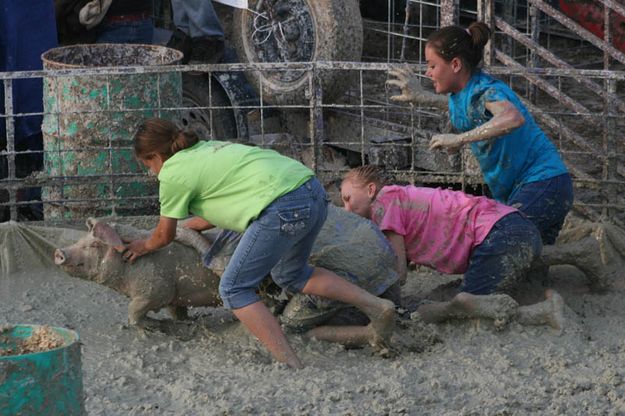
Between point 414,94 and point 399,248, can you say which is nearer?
point 399,248

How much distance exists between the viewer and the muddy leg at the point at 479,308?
21.2ft

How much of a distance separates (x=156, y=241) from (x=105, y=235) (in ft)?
1.38

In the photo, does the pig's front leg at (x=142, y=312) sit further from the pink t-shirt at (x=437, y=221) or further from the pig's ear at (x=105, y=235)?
the pink t-shirt at (x=437, y=221)

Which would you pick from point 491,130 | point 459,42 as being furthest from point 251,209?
point 459,42

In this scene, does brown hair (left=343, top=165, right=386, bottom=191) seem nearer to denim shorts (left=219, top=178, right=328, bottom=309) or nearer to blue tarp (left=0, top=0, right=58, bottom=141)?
denim shorts (left=219, top=178, right=328, bottom=309)

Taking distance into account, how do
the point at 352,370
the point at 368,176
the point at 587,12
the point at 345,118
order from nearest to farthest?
the point at 352,370 < the point at 368,176 < the point at 345,118 < the point at 587,12

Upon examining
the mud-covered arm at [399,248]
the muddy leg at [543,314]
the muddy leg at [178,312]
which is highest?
the mud-covered arm at [399,248]

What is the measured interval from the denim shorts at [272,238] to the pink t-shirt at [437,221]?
0.77 metres

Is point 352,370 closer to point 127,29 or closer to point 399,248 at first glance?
point 399,248

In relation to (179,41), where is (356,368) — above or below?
below

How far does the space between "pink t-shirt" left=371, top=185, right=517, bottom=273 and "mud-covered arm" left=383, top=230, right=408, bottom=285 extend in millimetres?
39

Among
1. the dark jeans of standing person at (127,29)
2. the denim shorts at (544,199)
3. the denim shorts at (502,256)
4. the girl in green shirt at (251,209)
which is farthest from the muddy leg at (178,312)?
the dark jeans of standing person at (127,29)

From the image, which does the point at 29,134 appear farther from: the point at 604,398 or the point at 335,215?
the point at 604,398

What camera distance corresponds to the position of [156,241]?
618 centimetres
